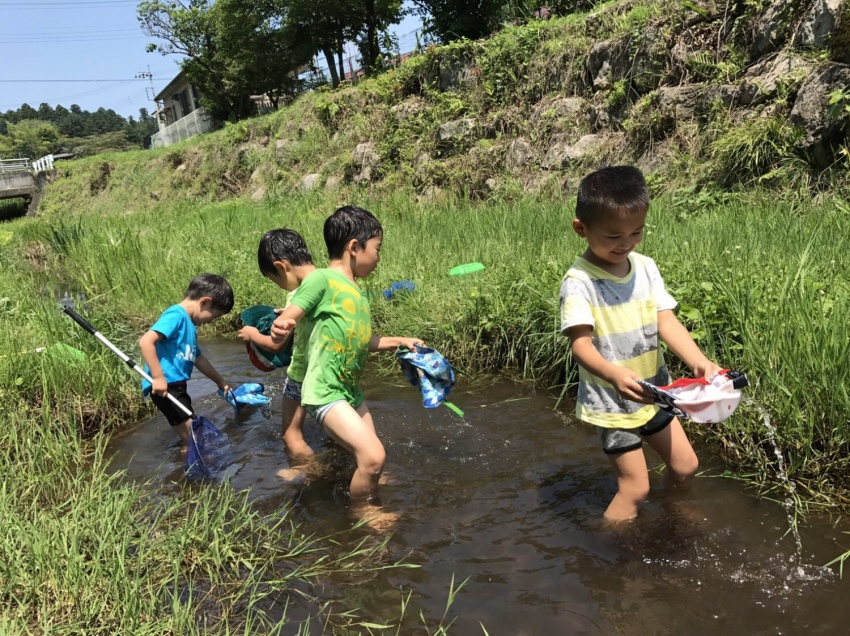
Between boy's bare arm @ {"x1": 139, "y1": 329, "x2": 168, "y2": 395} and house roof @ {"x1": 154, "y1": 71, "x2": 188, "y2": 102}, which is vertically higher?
house roof @ {"x1": 154, "y1": 71, "x2": 188, "y2": 102}

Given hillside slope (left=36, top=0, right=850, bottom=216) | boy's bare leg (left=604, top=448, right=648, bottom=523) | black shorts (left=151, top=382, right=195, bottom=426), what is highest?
hillside slope (left=36, top=0, right=850, bottom=216)

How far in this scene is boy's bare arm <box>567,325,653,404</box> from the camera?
2123 millimetres

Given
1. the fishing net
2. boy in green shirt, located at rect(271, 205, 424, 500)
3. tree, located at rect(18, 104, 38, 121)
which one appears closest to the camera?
boy in green shirt, located at rect(271, 205, 424, 500)

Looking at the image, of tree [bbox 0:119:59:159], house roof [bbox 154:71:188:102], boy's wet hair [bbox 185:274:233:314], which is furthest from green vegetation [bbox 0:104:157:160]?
boy's wet hair [bbox 185:274:233:314]

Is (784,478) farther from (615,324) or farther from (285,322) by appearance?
(285,322)

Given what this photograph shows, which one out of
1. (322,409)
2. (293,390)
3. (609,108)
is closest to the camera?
(322,409)

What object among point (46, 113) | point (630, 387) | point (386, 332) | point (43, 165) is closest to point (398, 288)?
point (386, 332)

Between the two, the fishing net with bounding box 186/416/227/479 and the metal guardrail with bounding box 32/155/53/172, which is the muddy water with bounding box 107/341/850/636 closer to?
the fishing net with bounding box 186/416/227/479

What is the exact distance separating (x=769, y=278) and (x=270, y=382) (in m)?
3.77

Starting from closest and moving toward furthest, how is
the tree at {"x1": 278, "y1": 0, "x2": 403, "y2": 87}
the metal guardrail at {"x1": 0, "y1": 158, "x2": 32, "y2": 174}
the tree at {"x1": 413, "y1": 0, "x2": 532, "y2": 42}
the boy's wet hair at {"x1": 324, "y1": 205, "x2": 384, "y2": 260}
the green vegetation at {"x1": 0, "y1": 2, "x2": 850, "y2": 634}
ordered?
the green vegetation at {"x1": 0, "y1": 2, "x2": 850, "y2": 634}, the boy's wet hair at {"x1": 324, "y1": 205, "x2": 384, "y2": 260}, the tree at {"x1": 413, "y1": 0, "x2": 532, "y2": 42}, the tree at {"x1": 278, "y1": 0, "x2": 403, "y2": 87}, the metal guardrail at {"x1": 0, "y1": 158, "x2": 32, "y2": 174}

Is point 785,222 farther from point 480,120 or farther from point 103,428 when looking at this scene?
point 480,120

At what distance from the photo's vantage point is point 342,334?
3.03m

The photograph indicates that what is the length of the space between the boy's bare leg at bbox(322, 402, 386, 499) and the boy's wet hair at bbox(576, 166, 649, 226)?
1.40 meters

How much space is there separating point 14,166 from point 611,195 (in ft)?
154
